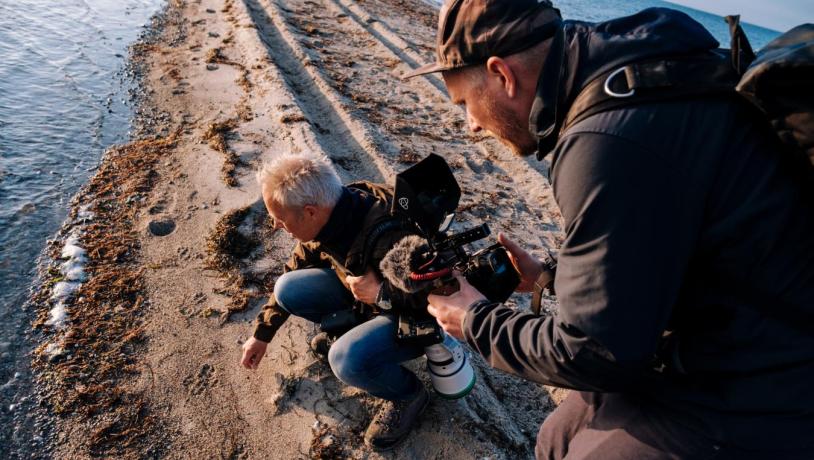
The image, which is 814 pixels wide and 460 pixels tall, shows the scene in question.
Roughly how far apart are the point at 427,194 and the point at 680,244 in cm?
103

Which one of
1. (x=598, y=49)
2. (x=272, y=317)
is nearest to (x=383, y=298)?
(x=272, y=317)

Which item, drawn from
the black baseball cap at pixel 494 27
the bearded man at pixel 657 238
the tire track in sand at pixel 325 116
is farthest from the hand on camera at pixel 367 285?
the tire track in sand at pixel 325 116

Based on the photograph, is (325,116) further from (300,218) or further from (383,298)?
(383,298)

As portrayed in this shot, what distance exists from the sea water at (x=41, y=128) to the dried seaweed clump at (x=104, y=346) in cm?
15

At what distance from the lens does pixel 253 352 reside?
9.96ft

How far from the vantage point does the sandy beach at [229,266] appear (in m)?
2.90

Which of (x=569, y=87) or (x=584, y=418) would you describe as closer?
(x=569, y=87)

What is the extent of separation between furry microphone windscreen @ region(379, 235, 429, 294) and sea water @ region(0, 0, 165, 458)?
2534 millimetres

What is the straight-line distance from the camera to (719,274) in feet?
4.39

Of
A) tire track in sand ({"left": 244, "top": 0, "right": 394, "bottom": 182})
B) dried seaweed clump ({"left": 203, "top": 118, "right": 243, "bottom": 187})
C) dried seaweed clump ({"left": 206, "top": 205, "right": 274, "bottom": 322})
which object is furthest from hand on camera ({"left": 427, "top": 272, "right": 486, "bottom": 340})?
dried seaweed clump ({"left": 203, "top": 118, "right": 243, "bottom": 187})

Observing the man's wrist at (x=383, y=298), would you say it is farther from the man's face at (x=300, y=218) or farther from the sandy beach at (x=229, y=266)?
the sandy beach at (x=229, y=266)

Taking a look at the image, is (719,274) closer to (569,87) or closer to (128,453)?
(569,87)

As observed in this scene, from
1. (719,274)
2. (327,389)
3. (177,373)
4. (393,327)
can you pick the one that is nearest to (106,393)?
(177,373)

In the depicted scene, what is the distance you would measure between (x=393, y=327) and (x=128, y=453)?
5.69 feet
